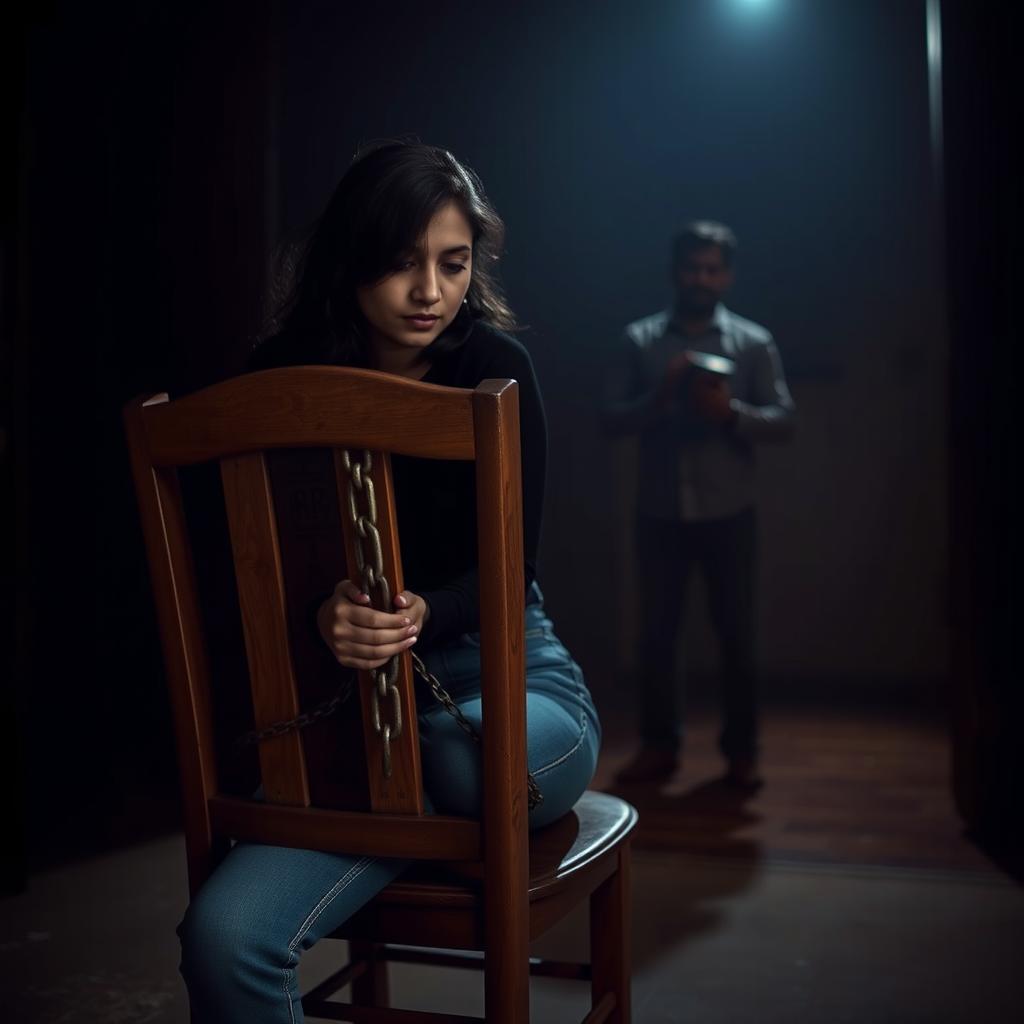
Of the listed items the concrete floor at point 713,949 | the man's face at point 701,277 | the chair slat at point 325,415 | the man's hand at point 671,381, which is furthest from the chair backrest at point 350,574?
the man's face at point 701,277

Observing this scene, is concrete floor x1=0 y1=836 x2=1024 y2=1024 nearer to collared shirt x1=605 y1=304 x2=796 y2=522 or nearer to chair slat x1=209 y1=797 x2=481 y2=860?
chair slat x1=209 y1=797 x2=481 y2=860

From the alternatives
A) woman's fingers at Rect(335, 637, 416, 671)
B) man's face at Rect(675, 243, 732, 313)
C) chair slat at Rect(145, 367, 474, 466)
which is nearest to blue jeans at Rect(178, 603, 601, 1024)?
woman's fingers at Rect(335, 637, 416, 671)

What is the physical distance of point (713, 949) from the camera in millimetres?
2047

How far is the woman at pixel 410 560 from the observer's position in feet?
3.19

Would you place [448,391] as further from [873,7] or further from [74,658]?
[873,7]

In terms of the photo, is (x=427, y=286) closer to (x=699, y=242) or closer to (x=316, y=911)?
(x=316, y=911)

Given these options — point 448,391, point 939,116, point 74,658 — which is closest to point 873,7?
point 939,116

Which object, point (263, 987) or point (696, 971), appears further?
point (696, 971)

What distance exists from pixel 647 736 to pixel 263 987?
251 cm

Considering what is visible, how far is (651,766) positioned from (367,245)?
2.44 meters

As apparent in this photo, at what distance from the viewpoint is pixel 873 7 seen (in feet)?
16.7

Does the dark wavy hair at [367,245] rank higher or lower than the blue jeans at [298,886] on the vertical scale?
higher

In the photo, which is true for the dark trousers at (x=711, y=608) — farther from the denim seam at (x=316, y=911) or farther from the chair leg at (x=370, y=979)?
the denim seam at (x=316, y=911)

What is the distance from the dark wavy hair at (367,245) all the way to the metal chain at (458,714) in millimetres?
338
